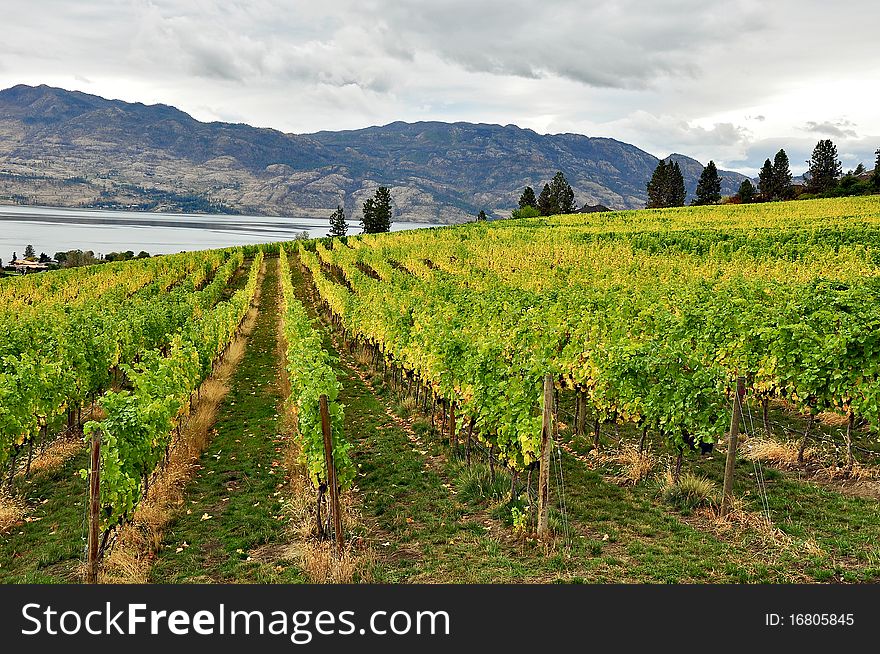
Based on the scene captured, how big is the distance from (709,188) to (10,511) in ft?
337

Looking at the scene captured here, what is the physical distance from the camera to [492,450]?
39.3 feet

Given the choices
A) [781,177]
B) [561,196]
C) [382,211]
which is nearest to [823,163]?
[781,177]

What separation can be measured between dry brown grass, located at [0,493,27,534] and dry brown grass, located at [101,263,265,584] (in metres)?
2.04

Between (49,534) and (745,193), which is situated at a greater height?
(745,193)

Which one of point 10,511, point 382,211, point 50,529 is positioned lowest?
point 50,529

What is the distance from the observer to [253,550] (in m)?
8.28

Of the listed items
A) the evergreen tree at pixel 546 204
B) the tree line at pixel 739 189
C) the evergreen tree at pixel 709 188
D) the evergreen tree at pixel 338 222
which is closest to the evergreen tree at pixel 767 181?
the tree line at pixel 739 189

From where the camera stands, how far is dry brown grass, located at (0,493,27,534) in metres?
9.19

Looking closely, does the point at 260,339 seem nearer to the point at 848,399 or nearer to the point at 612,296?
the point at 612,296

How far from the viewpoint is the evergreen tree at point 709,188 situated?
9250 centimetres

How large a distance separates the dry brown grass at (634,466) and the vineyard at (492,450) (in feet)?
0.16

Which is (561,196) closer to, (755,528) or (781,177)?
(781,177)

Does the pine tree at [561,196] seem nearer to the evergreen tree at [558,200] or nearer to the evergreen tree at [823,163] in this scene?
the evergreen tree at [558,200]

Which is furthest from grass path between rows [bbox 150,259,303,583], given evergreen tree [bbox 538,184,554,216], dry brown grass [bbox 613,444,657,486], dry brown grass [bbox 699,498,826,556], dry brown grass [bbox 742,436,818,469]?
evergreen tree [bbox 538,184,554,216]
